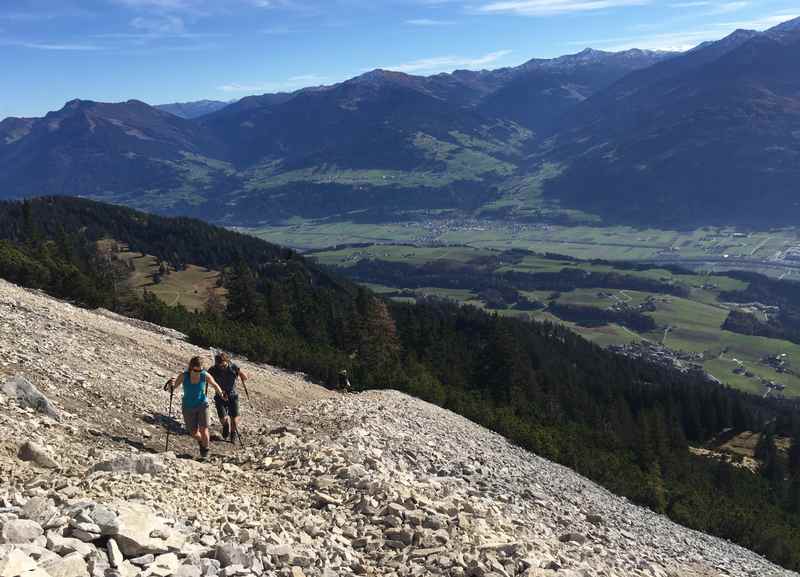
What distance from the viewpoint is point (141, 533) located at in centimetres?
1145

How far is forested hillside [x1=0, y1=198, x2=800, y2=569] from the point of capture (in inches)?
2016

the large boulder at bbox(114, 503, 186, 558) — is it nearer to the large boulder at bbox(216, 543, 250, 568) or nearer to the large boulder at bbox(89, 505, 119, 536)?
the large boulder at bbox(89, 505, 119, 536)

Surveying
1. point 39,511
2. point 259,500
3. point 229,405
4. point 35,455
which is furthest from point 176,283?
point 39,511

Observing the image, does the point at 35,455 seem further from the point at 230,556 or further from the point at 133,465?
the point at 230,556

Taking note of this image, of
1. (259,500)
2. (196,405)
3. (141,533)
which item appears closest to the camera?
(141,533)

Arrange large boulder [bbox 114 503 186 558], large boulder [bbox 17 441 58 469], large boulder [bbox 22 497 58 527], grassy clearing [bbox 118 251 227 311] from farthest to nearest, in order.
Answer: grassy clearing [bbox 118 251 227 311], large boulder [bbox 17 441 58 469], large boulder [bbox 22 497 58 527], large boulder [bbox 114 503 186 558]

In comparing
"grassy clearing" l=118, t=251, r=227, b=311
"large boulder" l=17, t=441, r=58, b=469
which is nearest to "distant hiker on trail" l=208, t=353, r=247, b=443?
"large boulder" l=17, t=441, r=58, b=469

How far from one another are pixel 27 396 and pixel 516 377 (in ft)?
236

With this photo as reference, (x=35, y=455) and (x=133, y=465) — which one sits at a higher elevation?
(x=35, y=455)

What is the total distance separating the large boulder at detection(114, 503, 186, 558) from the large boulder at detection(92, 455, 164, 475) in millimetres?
2661

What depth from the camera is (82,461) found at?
15.8 meters

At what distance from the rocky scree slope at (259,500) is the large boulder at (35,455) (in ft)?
0.10

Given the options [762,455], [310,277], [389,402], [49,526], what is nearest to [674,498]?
[389,402]

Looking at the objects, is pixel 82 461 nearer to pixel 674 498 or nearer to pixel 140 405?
pixel 140 405
